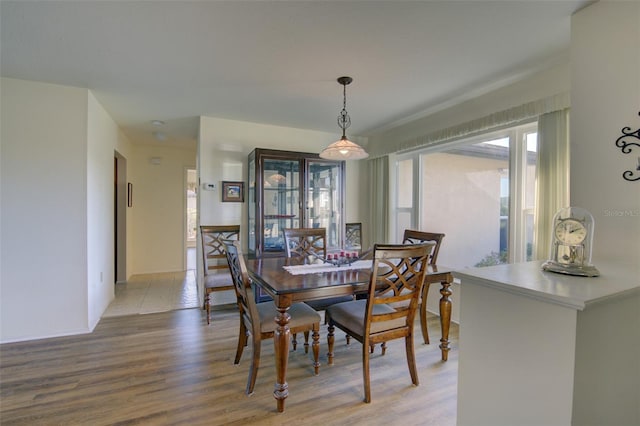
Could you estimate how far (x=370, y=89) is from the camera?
2846 millimetres

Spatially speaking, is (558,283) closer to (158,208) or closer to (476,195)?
(476,195)

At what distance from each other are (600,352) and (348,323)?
1405mm


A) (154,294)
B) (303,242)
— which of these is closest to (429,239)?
(303,242)

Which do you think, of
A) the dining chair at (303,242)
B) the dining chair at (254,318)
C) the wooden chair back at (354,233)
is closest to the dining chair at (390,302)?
the dining chair at (254,318)

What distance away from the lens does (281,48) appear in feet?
6.86

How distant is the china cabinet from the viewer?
12.0 ft

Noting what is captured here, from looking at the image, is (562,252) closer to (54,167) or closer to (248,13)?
(248,13)

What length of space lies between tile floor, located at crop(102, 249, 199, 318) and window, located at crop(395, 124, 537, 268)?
318 cm

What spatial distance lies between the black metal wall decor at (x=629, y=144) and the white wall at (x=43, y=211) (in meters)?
4.03

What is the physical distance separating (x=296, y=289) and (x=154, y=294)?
3.34 meters

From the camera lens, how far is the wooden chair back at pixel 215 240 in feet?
11.8

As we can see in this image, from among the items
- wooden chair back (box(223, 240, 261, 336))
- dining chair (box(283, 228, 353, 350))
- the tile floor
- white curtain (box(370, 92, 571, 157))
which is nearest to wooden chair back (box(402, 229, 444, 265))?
dining chair (box(283, 228, 353, 350))

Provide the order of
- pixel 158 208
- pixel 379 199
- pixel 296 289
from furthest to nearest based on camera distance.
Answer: pixel 158 208, pixel 379 199, pixel 296 289

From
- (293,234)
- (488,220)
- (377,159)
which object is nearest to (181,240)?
(293,234)
